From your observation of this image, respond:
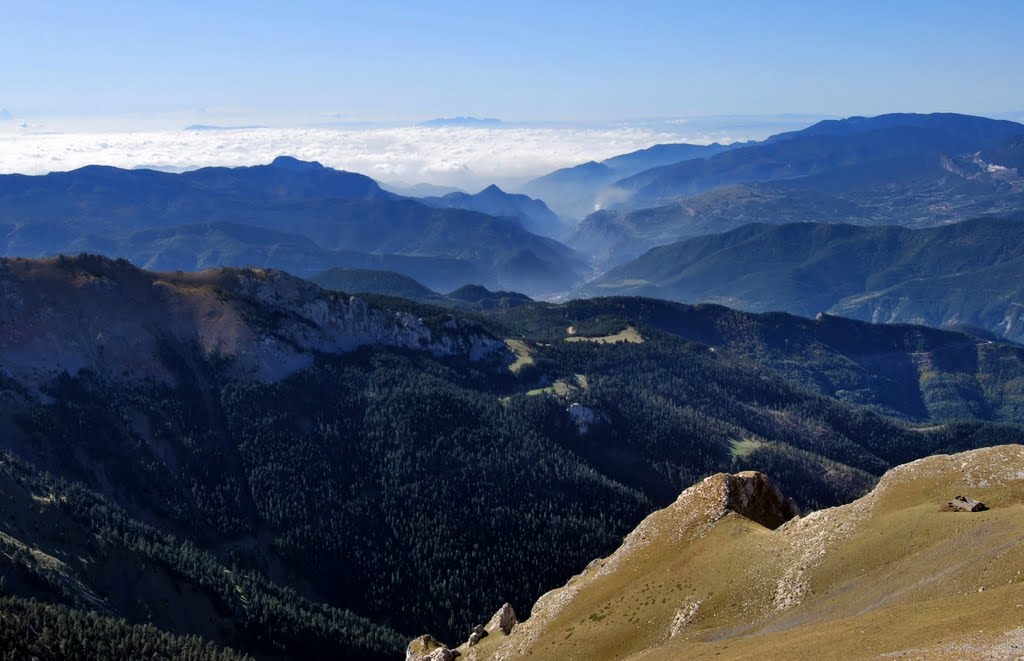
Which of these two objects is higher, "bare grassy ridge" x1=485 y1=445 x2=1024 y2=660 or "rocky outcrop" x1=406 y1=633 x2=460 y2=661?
"bare grassy ridge" x1=485 y1=445 x2=1024 y2=660

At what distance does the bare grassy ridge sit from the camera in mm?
67938

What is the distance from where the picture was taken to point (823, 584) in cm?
9106

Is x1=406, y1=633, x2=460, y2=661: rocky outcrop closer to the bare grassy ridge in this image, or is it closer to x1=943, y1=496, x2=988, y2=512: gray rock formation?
the bare grassy ridge

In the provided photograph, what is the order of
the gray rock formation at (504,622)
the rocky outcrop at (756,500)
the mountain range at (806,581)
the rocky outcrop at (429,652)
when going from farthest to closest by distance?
the gray rock formation at (504,622) < the rocky outcrop at (429,652) < the rocky outcrop at (756,500) < the mountain range at (806,581)

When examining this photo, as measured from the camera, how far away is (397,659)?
189 meters

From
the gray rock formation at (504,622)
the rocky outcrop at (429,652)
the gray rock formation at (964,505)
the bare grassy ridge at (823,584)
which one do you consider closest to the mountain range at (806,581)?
the bare grassy ridge at (823,584)

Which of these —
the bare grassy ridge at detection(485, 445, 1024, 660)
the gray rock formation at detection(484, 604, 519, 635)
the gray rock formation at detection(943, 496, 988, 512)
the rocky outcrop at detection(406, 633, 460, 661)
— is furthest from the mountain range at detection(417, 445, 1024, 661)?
the gray rock formation at detection(943, 496, 988, 512)

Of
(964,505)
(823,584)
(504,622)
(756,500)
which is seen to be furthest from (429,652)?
(964,505)

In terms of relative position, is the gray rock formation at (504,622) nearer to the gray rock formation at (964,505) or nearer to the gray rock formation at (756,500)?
the gray rock formation at (756,500)

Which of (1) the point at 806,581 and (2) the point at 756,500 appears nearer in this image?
(1) the point at 806,581

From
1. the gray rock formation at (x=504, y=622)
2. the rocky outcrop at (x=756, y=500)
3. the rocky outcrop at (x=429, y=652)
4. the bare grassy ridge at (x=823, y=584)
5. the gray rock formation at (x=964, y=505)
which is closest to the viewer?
the bare grassy ridge at (x=823, y=584)

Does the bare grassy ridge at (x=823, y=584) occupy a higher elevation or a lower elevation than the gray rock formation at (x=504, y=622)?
higher

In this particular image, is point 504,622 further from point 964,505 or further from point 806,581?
point 964,505

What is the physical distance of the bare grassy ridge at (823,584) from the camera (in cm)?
6794
